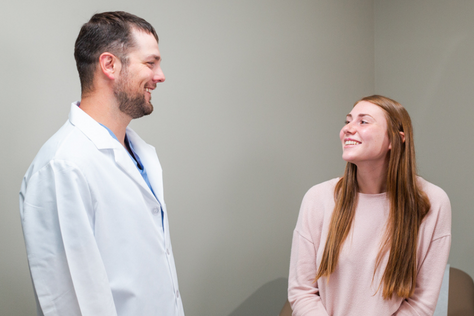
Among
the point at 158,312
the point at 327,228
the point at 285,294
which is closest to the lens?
the point at 158,312

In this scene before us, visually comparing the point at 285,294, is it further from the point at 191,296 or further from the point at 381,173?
the point at 381,173

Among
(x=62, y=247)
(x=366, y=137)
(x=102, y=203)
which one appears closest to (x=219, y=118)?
(x=366, y=137)

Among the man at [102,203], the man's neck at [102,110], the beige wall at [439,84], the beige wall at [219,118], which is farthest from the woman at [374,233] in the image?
the beige wall at [439,84]

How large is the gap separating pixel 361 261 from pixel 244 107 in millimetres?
1076

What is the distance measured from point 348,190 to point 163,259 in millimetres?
730

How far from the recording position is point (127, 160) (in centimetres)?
116

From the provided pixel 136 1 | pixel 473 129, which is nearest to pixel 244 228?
pixel 136 1

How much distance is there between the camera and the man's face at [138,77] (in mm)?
1159

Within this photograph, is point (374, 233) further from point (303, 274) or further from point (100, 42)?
point (100, 42)

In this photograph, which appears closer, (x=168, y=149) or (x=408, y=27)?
(x=168, y=149)

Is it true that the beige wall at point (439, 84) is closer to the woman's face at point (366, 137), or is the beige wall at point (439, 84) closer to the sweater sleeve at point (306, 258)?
the woman's face at point (366, 137)

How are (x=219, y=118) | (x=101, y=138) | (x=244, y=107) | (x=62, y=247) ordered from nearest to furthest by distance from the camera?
(x=62, y=247) → (x=101, y=138) → (x=219, y=118) → (x=244, y=107)

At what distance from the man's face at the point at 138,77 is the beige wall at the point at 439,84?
2177 millimetres

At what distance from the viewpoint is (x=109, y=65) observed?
3.76 feet
